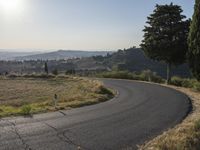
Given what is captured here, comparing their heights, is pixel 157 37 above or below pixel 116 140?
above

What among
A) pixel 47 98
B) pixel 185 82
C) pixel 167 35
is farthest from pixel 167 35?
pixel 47 98

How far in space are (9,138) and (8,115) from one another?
5.29m

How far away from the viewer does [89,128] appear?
13867 millimetres

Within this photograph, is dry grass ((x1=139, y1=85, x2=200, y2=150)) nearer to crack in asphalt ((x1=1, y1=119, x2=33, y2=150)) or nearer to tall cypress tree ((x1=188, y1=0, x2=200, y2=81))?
crack in asphalt ((x1=1, y1=119, x2=33, y2=150))

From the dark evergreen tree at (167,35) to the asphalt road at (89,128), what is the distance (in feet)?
59.7

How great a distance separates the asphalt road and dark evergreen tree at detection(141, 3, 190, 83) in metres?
18.2

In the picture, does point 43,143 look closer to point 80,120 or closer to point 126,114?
point 80,120

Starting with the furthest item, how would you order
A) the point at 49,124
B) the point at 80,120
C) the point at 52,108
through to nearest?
the point at 52,108 → the point at 80,120 → the point at 49,124

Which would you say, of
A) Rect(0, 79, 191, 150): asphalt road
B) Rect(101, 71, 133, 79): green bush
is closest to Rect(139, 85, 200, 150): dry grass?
Rect(0, 79, 191, 150): asphalt road

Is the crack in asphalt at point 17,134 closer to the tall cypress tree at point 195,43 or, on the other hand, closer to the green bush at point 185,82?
the tall cypress tree at point 195,43

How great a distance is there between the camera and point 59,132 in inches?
509

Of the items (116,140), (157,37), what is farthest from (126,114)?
(157,37)

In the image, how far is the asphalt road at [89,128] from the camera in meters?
11.2

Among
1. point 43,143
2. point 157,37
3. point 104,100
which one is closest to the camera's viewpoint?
point 43,143
